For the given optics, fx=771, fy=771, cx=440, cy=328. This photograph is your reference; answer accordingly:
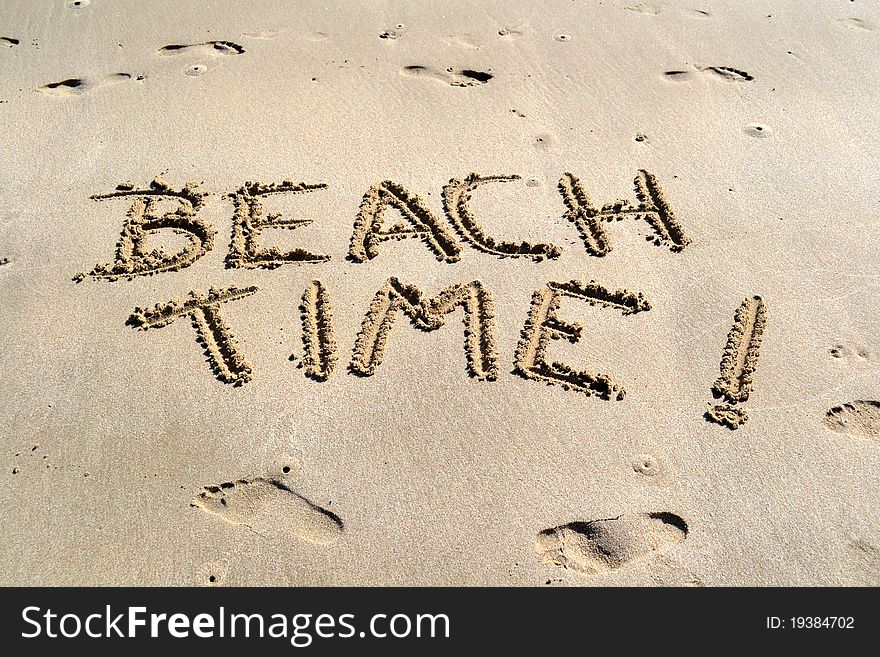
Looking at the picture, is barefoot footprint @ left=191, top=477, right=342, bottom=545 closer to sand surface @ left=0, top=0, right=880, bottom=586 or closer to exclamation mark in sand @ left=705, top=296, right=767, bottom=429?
sand surface @ left=0, top=0, right=880, bottom=586

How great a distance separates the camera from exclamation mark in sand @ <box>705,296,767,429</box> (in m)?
2.36

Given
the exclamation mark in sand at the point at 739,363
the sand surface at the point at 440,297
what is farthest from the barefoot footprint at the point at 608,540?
the exclamation mark in sand at the point at 739,363

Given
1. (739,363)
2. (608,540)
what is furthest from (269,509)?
(739,363)

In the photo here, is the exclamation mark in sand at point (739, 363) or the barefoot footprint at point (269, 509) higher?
the exclamation mark in sand at point (739, 363)

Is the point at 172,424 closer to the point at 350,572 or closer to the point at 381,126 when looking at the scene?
the point at 350,572

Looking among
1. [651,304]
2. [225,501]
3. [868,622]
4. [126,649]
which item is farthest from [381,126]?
[868,622]

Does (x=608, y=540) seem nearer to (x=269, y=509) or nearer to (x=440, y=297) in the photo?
(x=269, y=509)

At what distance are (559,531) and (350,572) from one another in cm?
57

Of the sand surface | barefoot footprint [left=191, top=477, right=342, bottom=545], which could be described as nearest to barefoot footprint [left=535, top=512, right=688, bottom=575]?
the sand surface

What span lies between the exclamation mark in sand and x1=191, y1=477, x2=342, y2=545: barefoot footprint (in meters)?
1.20

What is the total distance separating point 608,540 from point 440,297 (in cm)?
104

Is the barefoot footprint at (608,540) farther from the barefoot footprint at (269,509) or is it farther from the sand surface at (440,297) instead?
the barefoot footprint at (269,509)

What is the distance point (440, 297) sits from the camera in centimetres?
271

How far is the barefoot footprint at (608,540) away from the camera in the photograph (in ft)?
6.67
